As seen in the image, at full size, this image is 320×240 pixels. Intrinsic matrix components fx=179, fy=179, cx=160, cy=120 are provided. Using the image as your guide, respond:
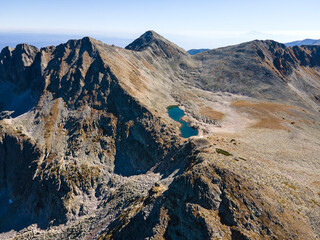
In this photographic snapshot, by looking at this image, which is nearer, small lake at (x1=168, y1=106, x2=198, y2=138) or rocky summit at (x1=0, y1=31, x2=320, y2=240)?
rocky summit at (x1=0, y1=31, x2=320, y2=240)

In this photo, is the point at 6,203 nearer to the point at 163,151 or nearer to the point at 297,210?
the point at 163,151

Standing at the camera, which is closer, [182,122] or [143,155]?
[143,155]

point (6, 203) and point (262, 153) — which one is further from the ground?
point (262, 153)

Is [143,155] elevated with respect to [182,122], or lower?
lower

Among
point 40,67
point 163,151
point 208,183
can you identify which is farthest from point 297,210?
point 40,67
